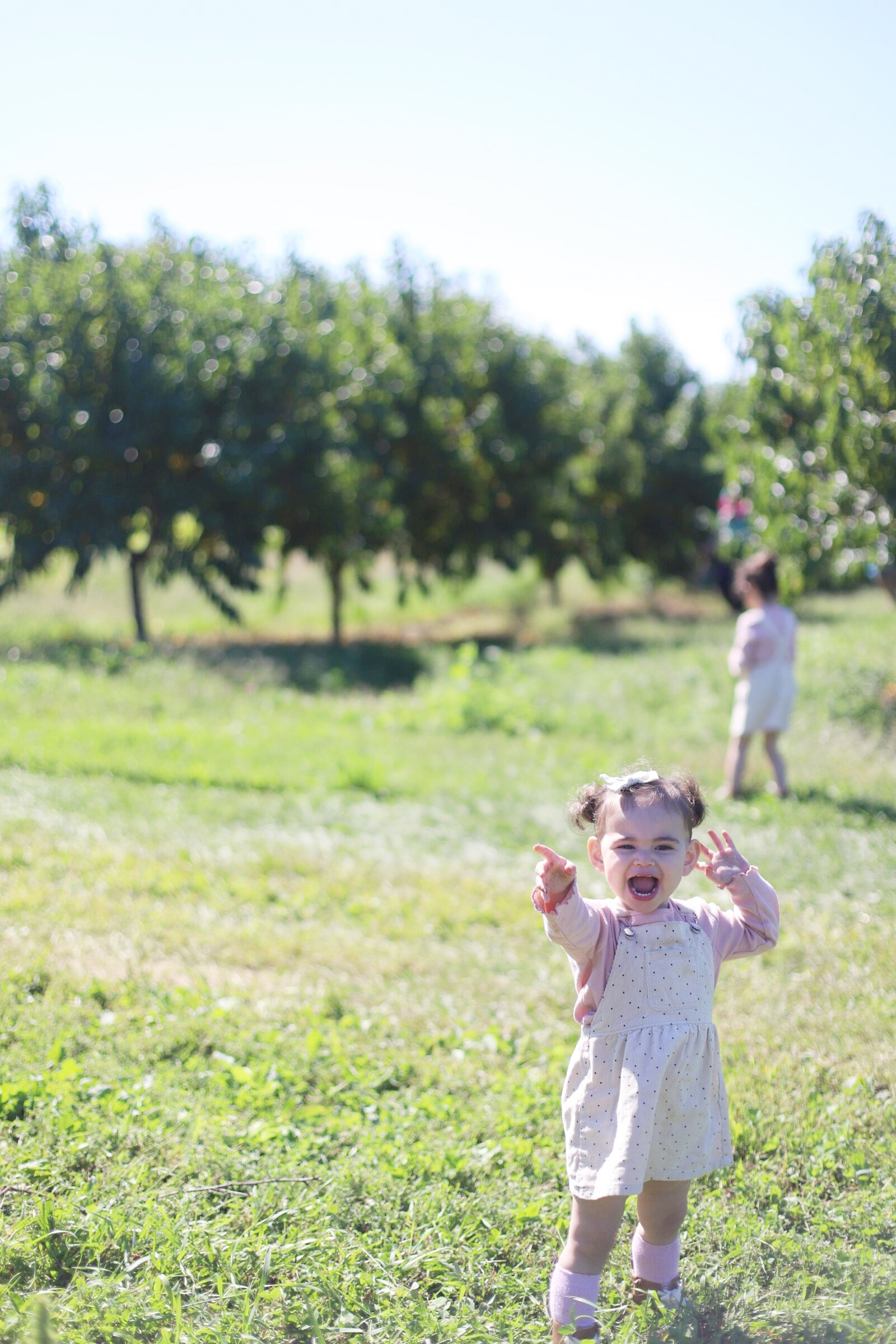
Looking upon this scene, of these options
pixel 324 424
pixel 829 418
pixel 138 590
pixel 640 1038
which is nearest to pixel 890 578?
pixel 829 418

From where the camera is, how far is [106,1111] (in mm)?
3590

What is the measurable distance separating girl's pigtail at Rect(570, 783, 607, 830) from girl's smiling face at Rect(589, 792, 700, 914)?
0.48ft

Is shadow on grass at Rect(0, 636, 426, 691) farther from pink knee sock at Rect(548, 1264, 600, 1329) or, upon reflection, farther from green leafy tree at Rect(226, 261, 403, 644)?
pink knee sock at Rect(548, 1264, 600, 1329)

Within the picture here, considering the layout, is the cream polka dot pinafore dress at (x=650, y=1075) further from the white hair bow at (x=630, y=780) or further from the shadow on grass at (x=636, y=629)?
the shadow on grass at (x=636, y=629)

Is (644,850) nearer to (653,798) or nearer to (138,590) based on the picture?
(653,798)

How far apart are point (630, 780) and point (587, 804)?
8.3 inches

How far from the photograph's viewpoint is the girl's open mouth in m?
2.74

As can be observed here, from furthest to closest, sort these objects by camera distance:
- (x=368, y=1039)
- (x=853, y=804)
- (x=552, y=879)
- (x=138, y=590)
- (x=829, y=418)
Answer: (x=138, y=590), (x=829, y=418), (x=853, y=804), (x=368, y=1039), (x=552, y=879)

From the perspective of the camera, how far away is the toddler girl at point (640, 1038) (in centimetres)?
265

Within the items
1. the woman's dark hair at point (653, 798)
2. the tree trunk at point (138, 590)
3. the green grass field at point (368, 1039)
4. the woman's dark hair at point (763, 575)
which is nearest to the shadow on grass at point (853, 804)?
the green grass field at point (368, 1039)

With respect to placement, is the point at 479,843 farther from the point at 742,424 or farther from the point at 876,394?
the point at 742,424

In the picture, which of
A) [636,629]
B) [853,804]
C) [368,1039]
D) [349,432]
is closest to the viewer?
[368,1039]

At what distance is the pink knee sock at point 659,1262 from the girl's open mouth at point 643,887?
0.89 meters

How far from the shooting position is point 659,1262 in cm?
282
